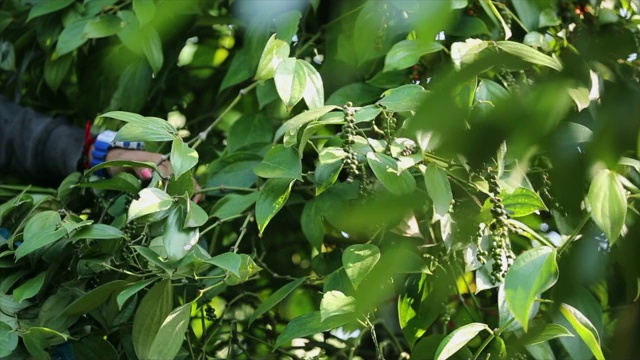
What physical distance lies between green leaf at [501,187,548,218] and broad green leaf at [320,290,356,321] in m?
0.19

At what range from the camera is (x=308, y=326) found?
0.92 m

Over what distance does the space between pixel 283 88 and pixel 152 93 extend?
0.48 m

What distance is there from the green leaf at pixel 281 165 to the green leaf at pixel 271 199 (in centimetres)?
2

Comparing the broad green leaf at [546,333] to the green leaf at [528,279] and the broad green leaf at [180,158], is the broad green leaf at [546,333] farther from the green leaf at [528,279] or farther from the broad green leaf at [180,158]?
the broad green leaf at [180,158]

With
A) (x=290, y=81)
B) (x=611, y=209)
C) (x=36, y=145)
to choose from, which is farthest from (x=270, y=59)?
(x=36, y=145)

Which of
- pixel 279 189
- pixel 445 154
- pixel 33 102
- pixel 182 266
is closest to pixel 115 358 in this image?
pixel 182 266

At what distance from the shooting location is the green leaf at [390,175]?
0.78 m

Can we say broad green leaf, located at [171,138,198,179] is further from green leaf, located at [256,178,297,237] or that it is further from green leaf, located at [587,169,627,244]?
green leaf, located at [587,169,627,244]

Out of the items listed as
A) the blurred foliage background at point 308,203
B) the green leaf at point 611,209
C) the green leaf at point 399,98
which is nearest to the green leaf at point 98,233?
the blurred foliage background at point 308,203

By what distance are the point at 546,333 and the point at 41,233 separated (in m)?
0.55

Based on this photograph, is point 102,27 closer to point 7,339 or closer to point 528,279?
point 7,339

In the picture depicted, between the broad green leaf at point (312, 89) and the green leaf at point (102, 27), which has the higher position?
the broad green leaf at point (312, 89)

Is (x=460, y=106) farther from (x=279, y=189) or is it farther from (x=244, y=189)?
(x=244, y=189)

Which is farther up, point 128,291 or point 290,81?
point 290,81
